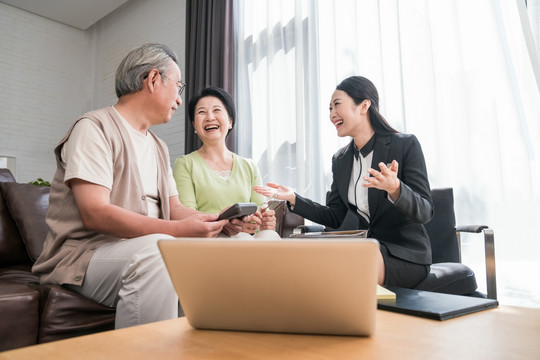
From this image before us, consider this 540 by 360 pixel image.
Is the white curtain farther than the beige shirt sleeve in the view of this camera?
Yes

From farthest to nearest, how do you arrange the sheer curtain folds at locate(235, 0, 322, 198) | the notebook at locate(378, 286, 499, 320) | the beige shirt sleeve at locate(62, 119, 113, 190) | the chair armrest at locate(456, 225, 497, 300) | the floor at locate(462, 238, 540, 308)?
1. the sheer curtain folds at locate(235, 0, 322, 198)
2. the floor at locate(462, 238, 540, 308)
3. the chair armrest at locate(456, 225, 497, 300)
4. the beige shirt sleeve at locate(62, 119, 113, 190)
5. the notebook at locate(378, 286, 499, 320)

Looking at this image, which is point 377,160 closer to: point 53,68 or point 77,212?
point 77,212

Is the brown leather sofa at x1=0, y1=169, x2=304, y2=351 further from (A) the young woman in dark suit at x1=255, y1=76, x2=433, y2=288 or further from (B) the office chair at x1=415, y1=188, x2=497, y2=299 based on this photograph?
(B) the office chair at x1=415, y1=188, x2=497, y2=299

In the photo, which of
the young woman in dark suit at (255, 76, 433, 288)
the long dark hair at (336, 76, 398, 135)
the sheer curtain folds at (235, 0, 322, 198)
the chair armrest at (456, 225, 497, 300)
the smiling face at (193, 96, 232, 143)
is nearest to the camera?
the young woman in dark suit at (255, 76, 433, 288)

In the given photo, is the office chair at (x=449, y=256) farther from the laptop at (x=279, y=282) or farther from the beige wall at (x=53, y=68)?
the beige wall at (x=53, y=68)

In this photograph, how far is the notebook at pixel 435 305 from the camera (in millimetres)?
719

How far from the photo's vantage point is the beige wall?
212 inches

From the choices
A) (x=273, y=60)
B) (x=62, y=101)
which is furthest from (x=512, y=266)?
(x=62, y=101)

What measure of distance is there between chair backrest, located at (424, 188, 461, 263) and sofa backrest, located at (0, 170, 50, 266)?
1.80m

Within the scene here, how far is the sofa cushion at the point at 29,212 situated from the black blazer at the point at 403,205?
139 centimetres

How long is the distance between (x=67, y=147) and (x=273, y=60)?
2467mm

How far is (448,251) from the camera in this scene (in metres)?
2.00

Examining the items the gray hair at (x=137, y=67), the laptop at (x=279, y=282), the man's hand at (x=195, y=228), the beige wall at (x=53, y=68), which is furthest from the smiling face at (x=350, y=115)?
the beige wall at (x=53, y=68)

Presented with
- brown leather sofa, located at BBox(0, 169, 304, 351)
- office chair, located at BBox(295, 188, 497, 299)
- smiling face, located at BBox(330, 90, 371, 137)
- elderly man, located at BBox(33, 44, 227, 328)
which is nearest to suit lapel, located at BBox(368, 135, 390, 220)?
smiling face, located at BBox(330, 90, 371, 137)
